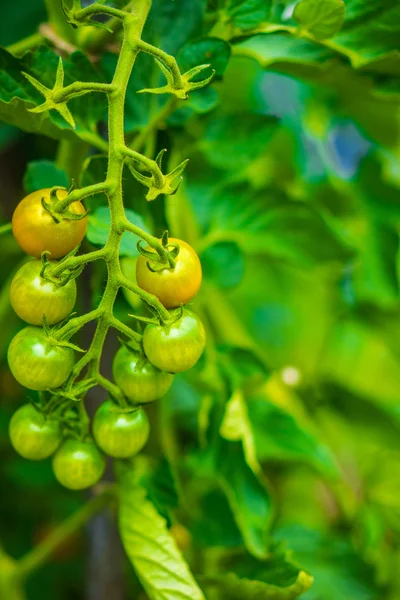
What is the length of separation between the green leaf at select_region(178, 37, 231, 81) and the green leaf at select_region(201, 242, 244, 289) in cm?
18

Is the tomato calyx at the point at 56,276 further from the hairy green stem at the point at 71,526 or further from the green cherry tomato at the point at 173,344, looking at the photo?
the hairy green stem at the point at 71,526

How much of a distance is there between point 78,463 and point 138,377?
9cm

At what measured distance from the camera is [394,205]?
2.92 feet

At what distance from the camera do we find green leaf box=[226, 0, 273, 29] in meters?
0.52

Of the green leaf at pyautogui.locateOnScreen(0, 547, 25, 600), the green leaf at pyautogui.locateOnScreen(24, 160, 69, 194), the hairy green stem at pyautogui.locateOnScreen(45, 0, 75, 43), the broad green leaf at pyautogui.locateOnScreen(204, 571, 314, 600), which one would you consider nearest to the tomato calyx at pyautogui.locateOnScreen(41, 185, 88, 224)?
the green leaf at pyautogui.locateOnScreen(24, 160, 69, 194)

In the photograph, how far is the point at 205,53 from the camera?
1.68 ft

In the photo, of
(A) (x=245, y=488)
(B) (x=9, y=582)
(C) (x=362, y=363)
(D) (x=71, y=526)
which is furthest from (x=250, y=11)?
(C) (x=362, y=363)

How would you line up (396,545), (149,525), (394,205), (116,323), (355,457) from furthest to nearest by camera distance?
(355,457) < (396,545) < (394,205) < (149,525) < (116,323)

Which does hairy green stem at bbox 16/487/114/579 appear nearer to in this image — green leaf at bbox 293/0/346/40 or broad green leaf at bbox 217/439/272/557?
broad green leaf at bbox 217/439/272/557

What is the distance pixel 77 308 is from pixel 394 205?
1.51ft

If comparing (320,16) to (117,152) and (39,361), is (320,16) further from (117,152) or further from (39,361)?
(39,361)

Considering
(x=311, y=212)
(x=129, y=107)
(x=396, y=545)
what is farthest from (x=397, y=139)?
(x=396, y=545)

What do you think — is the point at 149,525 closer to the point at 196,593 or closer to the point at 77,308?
the point at 196,593

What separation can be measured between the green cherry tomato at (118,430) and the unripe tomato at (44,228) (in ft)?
0.39
